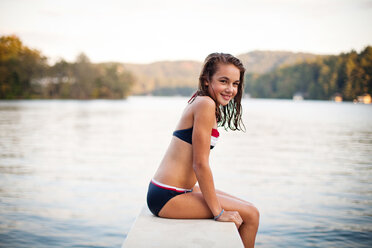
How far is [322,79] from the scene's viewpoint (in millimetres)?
129250

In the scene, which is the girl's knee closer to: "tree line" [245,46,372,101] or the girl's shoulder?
the girl's shoulder

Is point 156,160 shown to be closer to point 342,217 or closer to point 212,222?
point 342,217

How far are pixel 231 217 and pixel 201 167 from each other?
0.44 meters

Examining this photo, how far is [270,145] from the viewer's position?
15766 millimetres

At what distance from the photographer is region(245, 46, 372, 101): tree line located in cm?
11212

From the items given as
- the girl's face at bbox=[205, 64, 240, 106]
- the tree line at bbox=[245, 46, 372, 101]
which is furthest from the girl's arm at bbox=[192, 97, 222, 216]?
the tree line at bbox=[245, 46, 372, 101]

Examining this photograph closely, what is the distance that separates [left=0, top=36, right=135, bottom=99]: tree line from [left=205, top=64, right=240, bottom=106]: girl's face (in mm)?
99905

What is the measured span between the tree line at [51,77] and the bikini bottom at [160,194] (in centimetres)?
9980

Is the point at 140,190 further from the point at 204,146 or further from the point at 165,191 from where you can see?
the point at 204,146

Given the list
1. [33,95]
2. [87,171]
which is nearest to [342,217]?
[87,171]

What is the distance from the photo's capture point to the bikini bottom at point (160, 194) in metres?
2.82

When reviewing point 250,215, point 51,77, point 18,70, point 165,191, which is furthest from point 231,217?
point 51,77

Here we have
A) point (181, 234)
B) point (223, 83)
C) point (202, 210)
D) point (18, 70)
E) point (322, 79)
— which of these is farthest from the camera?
point (322, 79)

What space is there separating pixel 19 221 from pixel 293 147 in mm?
11817
